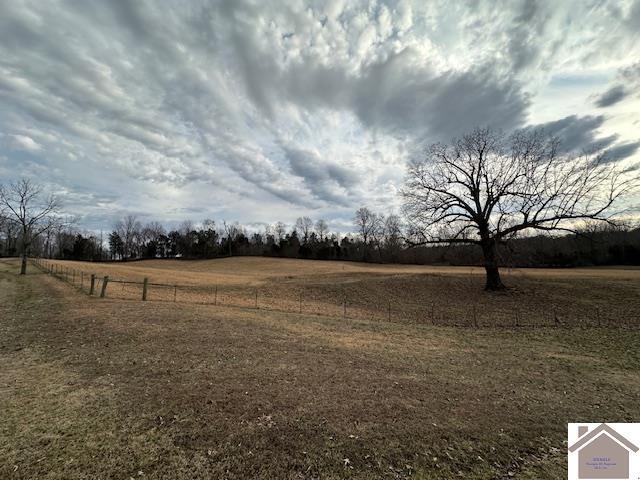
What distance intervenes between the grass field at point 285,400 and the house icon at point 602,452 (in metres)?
0.25

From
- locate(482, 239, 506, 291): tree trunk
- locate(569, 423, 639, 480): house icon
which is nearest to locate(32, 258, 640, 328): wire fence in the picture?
locate(482, 239, 506, 291): tree trunk

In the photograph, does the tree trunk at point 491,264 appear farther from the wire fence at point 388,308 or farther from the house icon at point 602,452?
the house icon at point 602,452

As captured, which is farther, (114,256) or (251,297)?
(114,256)

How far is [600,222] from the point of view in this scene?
1975cm

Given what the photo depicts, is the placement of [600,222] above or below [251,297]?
above

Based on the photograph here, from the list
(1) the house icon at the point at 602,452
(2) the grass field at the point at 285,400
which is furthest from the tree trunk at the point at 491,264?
(1) the house icon at the point at 602,452

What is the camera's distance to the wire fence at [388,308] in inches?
675

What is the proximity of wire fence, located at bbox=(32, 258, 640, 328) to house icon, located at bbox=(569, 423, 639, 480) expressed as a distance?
12.1 meters

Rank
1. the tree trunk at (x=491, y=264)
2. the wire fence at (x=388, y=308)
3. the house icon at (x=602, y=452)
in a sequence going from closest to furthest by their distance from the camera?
the house icon at (x=602, y=452) → the wire fence at (x=388, y=308) → the tree trunk at (x=491, y=264)

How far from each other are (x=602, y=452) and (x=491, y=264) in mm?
20795

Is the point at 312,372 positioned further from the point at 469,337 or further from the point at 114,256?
the point at 114,256

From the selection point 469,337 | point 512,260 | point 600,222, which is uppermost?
point 600,222

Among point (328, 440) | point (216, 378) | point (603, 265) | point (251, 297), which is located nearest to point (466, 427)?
point (328, 440)

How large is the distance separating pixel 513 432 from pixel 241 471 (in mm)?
4429
